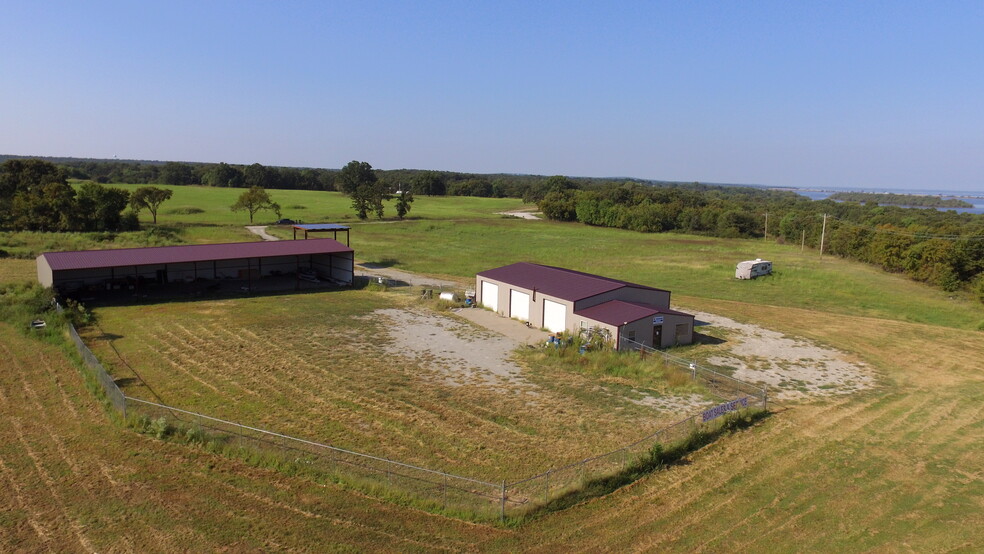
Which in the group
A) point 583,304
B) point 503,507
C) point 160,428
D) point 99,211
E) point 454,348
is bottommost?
point 454,348

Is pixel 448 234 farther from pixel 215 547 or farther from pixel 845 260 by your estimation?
pixel 215 547

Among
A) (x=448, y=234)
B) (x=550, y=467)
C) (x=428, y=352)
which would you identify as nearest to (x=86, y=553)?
(x=550, y=467)

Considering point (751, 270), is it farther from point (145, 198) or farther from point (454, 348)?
point (145, 198)

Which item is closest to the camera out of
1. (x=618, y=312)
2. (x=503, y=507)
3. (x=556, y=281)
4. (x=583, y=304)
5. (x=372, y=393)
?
(x=503, y=507)

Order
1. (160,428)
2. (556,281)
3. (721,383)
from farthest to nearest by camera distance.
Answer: (556,281) → (721,383) → (160,428)

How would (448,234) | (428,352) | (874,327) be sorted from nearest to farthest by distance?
(428,352) < (874,327) < (448,234)

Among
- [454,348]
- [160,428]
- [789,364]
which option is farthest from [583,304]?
[160,428]
